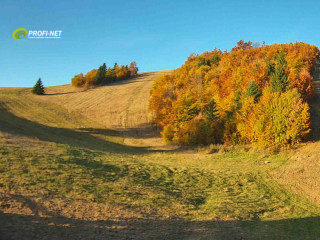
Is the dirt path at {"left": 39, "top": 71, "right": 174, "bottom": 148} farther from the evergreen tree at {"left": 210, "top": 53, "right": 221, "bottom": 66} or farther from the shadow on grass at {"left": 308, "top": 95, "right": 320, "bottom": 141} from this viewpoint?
the evergreen tree at {"left": 210, "top": 53, "right": 221, "bottom": 66}

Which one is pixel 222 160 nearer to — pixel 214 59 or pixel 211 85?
pixel 211 85

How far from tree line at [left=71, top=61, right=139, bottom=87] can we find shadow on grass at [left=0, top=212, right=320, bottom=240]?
259 feet

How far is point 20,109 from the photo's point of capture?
2083 inches

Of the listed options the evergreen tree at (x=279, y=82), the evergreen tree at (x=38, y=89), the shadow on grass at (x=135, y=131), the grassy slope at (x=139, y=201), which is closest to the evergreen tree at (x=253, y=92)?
the evergreen tree at (x=279, y=82)

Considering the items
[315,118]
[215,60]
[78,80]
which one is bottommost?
[315,118]

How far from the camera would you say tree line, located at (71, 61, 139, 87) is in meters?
85.4

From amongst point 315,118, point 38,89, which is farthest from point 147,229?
point 38,89

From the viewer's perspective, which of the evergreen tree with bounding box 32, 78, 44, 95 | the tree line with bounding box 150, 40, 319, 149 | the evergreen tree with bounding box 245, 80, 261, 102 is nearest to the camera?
the tree line with bounding box 150, 40, 319, 149

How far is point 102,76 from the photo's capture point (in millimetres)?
89562

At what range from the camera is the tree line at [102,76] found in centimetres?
8538

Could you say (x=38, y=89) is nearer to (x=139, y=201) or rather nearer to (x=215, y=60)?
(x=215, y=60)

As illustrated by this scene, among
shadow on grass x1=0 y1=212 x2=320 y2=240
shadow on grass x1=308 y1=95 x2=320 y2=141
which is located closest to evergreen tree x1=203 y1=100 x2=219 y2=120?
shadow on grass x1=308 y1=95 x2=320 y2=141

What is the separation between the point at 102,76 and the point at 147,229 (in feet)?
276

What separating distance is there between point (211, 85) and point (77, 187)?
52940 mm
